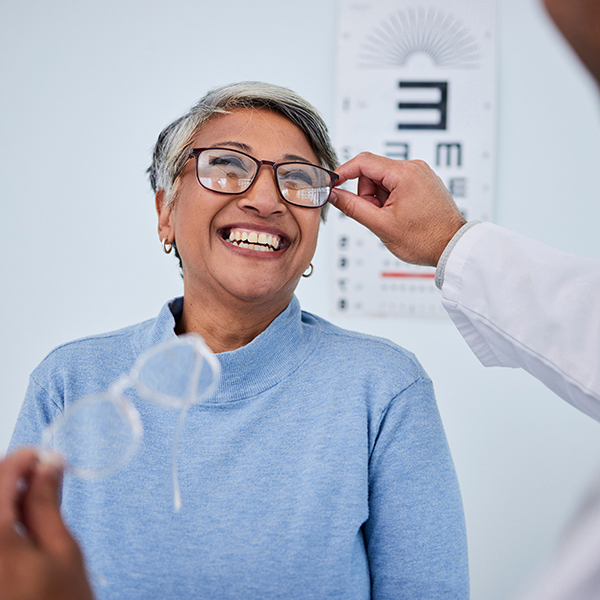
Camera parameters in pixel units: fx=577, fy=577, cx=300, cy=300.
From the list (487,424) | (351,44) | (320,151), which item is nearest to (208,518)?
(320,151)

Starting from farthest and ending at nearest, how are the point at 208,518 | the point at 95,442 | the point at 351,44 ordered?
the point at 351,44
the point at 208,518
the point at 95,442

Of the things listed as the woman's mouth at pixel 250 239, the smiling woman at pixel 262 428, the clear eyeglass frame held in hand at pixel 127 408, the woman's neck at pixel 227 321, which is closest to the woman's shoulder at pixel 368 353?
the smiling woman at pixel 262 428

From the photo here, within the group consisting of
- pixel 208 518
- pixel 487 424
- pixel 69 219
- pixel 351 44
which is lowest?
pixel 487 424

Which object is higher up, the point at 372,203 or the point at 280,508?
the point at 372,203

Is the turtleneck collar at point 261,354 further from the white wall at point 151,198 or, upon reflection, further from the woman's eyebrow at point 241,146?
the white wall at point 151,198

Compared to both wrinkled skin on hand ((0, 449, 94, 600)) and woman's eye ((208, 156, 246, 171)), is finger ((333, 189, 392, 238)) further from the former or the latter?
wrinkled skin on hand ((0, 449, 94, 600))

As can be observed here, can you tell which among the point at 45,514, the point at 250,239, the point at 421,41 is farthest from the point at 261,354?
the point at 421,41

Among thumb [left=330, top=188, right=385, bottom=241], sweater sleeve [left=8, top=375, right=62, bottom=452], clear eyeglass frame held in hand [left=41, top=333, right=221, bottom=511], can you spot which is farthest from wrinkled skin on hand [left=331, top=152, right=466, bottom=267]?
sweater sleeve [left=8, top=375, right=62, bottom=452]

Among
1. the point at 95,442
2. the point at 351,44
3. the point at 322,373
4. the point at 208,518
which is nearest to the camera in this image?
the point at 95,442

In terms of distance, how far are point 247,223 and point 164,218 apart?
0.83 ft

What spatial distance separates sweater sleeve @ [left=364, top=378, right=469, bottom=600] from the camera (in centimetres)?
101

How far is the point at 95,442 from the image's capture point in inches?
27.0

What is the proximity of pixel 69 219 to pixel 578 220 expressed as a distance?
1.86m

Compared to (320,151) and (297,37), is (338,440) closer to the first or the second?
(320,151)
